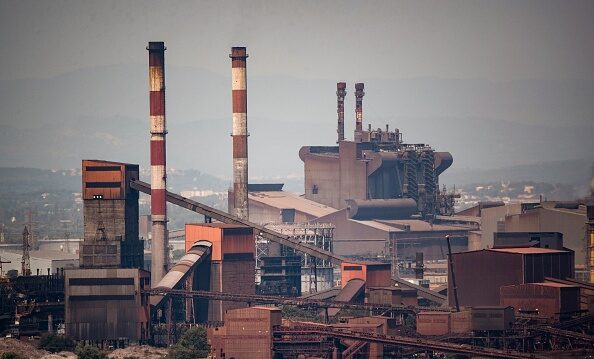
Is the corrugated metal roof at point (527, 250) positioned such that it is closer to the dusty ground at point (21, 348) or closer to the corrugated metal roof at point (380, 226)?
the dusty ground at point (21, 348)

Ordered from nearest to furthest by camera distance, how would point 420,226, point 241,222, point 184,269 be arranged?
point 184,269
point 241,222
point 420,226

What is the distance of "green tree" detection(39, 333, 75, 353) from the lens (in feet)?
202

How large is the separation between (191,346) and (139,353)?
248 centimetres

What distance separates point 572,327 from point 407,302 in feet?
35.9

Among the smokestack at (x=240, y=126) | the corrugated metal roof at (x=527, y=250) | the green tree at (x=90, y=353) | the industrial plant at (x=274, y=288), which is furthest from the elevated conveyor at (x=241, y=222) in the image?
the green tree at (x=90, y=353)

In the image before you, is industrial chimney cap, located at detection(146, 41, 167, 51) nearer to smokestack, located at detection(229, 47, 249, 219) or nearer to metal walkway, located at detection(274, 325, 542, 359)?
smokestack, located at detection(229, 47, 249, 219)

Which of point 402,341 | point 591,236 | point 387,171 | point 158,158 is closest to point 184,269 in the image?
point 158,158

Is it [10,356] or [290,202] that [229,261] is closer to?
[10,356]

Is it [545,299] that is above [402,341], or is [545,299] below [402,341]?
above

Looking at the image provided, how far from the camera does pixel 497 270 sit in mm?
67250

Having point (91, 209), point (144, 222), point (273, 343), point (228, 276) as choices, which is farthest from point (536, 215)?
point (144, 222)

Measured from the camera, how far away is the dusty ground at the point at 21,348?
58156mm

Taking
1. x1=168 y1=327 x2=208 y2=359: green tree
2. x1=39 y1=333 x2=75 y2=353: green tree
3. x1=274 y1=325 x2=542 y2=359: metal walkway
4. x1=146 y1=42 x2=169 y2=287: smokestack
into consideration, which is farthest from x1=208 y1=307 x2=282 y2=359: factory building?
x1=146 y1=42 x2=169 y2=287: smokestack

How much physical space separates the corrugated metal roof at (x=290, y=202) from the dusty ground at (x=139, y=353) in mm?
47036
